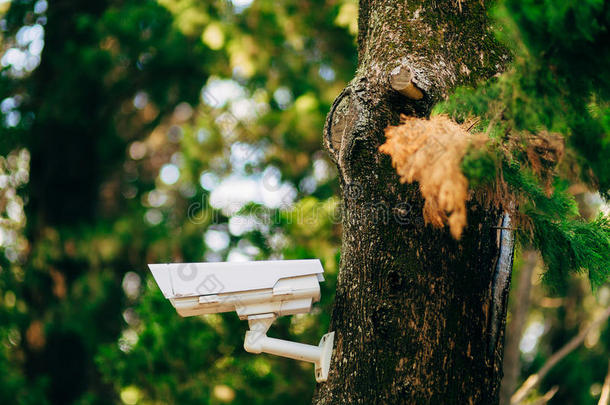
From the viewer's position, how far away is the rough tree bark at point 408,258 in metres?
1.56

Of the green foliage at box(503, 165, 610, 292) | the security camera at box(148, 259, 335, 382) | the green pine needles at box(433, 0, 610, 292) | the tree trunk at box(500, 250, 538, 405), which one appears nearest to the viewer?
the green pine needles at box(433, 0, 610, 292)

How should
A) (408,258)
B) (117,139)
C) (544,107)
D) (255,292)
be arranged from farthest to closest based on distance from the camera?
1. (117,139)
2. (255,292)
3. (408,258)
4. (544,107)

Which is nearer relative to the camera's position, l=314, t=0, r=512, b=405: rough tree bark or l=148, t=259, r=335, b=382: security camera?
l=314, t=0, r=512, b=405: rough tree bark

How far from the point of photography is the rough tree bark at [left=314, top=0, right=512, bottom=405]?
156 cm

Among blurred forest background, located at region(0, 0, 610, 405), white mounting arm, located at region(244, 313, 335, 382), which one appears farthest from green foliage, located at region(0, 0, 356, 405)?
white mounting arm, located at region(244, 313, 335, 382)

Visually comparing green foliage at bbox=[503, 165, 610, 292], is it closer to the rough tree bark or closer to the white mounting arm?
the rough tree bark

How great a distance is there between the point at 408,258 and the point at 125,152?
7315mm

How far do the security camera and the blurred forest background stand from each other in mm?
1787

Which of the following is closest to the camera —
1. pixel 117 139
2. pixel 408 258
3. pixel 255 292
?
pixel 408 258

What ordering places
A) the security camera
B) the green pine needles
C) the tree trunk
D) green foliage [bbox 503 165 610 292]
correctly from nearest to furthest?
the green pine needles → green foliage [bbox 503 165 610 292] → the security camera → the tree trunk

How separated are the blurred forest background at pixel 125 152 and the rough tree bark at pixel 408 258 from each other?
1.89 metres

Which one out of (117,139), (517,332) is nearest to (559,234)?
(517,332)

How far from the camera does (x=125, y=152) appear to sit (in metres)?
8.24

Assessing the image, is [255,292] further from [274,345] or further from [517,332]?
[517,332]
